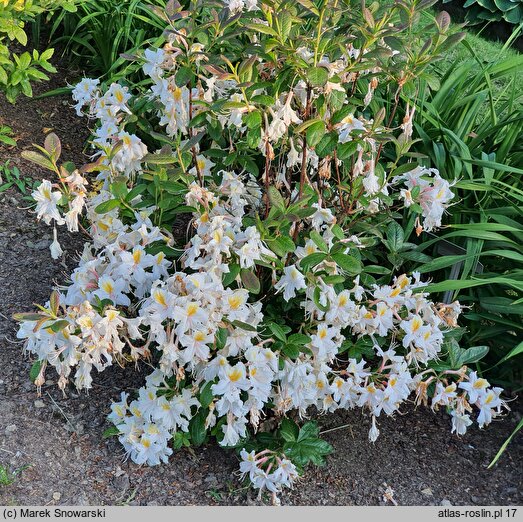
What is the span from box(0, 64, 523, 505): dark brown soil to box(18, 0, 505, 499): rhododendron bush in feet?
0.31

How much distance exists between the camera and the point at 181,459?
89.8 inches

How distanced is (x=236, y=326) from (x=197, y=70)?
740 mm

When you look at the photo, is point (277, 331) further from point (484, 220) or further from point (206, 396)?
point (484, 220)

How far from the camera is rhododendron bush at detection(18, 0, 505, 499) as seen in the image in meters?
1.93

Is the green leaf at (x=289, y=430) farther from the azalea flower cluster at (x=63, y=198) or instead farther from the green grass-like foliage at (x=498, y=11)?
the green grass-like foliage at (x=498, y=11)

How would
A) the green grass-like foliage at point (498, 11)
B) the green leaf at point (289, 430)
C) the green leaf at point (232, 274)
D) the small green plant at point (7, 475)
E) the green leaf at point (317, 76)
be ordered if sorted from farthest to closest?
the green grass-like foliage at point (498, 11) < the green leaf at point (289, 430) < the small green plant at point (7, 475) < the green leaf at point (232, 274) < the green leaf at point (317, 76)

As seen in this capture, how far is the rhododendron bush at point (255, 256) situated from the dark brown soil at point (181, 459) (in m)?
0.09

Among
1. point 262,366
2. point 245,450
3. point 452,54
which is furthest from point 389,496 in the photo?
point 452,54

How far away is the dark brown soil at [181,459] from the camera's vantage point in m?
2.15

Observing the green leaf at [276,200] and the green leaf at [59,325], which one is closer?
the green leaf at [59,325]

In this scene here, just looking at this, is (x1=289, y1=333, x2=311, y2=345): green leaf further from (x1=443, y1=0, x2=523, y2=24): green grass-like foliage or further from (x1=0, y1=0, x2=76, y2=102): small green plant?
(x1=443, y1=0, x2=523, y2=24): green grass-like foliage

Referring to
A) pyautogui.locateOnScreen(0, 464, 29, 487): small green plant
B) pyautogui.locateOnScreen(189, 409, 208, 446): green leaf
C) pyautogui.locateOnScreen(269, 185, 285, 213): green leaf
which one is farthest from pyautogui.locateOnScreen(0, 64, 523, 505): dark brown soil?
pyautogui.locateOnScreen(269, 185, 285, 213): green leaf

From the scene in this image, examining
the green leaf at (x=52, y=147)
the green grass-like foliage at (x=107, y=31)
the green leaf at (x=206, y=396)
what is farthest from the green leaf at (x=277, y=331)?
the green grass-like foliage at (x=107, y=31)

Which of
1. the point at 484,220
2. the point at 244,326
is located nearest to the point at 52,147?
the point at 244,326
